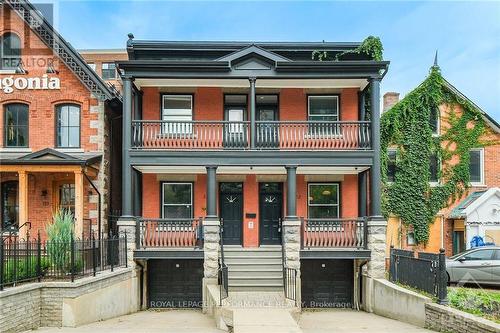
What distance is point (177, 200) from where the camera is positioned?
19188mm

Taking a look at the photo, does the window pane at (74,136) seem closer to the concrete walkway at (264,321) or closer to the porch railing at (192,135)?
the porch railing at (192,135)

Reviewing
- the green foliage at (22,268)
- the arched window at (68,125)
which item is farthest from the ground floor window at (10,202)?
the green foliage at (22,268)

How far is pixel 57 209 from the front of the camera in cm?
1831

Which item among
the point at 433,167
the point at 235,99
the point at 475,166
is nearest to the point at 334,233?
the point at 235,99

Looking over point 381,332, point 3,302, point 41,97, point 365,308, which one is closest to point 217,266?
point 365,308

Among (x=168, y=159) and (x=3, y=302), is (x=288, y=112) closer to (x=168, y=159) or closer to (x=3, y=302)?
(x=168, y=159)

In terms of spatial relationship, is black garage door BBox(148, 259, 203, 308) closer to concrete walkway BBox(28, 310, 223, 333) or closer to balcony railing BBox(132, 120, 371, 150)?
concrete walkway BBox(28, 310, 223, 333)

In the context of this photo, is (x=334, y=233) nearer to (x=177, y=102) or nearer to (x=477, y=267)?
(x=477, y=267)

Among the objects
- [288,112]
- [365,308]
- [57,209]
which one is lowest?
[365,308]

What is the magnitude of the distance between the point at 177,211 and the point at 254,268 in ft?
13.2

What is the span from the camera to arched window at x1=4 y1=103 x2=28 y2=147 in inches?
724

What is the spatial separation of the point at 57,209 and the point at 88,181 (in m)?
1.58

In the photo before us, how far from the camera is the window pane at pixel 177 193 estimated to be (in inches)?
755

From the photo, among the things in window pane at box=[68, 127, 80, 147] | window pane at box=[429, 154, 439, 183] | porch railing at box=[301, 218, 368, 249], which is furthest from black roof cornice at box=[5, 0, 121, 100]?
window pane at box=[429, 154, 439, 183]
